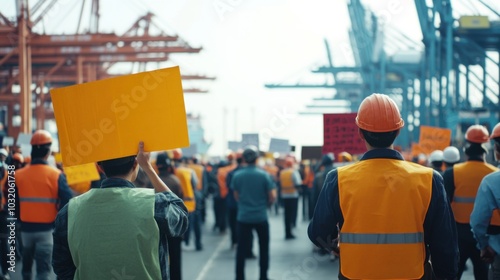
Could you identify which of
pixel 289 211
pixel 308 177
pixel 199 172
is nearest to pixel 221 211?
pixel 289 211

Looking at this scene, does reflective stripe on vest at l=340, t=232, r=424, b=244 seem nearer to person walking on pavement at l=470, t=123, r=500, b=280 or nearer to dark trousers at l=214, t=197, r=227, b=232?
person walking on pavement at l=470, t=123, r=500, b=280

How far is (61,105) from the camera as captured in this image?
369 cm

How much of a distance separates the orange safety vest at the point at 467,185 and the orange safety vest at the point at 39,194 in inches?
134

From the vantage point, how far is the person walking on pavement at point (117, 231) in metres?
3.49

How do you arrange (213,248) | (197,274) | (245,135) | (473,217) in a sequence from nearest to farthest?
(473,217) → (197,274) → (245,135) → (213,248)

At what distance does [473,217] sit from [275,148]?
1055 cm

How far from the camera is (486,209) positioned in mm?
5227

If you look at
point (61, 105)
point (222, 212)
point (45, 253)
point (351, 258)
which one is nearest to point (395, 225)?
point (351, 258)

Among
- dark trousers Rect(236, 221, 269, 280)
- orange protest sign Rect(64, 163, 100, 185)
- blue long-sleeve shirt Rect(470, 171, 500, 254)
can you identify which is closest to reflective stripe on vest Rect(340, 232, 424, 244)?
blue long-sleeve shirt Rect(470, 171, 500, 254)

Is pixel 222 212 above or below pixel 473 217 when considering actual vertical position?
below

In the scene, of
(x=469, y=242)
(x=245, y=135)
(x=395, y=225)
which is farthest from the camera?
(x=245, y=135)

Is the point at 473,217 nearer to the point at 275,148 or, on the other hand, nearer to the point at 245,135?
the point at 245,135

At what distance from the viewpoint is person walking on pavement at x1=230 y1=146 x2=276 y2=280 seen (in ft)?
31.5

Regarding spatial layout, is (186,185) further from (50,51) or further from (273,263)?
(50,51)
